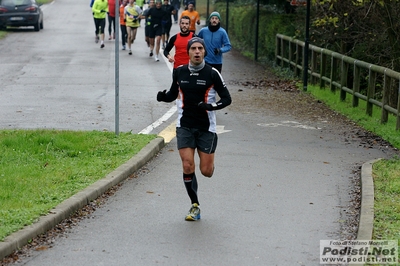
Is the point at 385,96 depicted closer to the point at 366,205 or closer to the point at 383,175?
the point at 383,175

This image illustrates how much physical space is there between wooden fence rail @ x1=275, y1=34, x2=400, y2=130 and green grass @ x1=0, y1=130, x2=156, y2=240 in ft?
15.8

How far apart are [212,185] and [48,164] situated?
2068 mm

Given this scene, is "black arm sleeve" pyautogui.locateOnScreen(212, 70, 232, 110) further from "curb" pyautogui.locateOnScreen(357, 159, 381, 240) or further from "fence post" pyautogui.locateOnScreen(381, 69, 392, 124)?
"fence post" pyautogui.locateOnScreen(381, 69, 392, 124)

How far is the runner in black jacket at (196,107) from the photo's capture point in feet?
26.6

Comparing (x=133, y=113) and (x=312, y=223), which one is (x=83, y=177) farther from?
(x=133, y=113)

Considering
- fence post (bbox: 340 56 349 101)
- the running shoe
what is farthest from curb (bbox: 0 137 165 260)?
fence post (bbox: 340 56 349 101)

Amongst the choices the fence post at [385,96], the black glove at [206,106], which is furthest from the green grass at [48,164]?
the fence post at [385,96]

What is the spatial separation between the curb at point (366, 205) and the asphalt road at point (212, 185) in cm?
22

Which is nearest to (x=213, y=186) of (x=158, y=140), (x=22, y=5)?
(x=158, y=140)

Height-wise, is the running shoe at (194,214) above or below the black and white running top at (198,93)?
below

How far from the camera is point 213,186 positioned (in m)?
9.82

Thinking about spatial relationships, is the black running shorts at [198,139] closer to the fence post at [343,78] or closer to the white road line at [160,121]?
the white road line at [160,121]

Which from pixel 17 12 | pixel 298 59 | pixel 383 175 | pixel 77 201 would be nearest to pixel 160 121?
pixel 383 175

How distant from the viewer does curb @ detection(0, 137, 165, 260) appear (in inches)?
270
